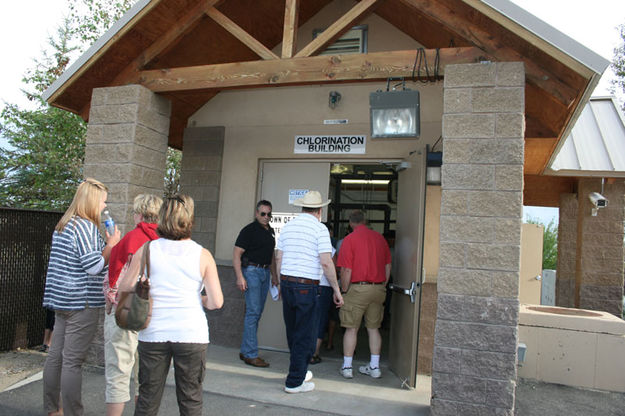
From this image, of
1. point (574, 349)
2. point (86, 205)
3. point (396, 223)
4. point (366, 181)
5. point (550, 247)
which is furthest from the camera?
point (550, 247)

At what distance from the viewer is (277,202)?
6676 millimetres

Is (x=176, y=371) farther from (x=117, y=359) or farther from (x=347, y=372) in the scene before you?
(x=347, y=372)

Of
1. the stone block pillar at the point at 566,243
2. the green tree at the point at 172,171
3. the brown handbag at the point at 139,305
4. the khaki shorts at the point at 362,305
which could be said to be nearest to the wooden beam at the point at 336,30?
the khaki shorts at the point at 362,305

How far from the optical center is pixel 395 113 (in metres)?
4.59

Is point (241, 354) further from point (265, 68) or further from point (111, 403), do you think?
point (265, 68)

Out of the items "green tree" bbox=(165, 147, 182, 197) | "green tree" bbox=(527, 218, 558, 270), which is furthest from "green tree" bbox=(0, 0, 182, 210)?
"green tree" bbox=(527, 218, 558, 270)

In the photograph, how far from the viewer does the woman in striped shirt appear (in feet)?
11.5

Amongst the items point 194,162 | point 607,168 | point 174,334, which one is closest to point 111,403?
point 174,334

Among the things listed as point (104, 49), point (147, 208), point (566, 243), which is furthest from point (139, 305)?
point (566, 243)

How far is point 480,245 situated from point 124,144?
3833mm

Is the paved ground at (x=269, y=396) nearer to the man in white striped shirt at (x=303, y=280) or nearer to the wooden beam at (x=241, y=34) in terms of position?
the man in white striped shirt at (x=303, y=280)

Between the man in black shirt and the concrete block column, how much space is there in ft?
4.00

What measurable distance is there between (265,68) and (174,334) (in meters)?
3.09

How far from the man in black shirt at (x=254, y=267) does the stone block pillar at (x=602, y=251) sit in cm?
597
